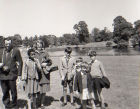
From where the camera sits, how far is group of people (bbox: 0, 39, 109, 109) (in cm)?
514

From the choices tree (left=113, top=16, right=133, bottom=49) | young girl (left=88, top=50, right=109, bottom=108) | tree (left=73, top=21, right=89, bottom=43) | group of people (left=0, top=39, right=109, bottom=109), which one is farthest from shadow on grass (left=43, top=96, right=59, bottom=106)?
tree (left=73, top=21, right=89, bottom=43)

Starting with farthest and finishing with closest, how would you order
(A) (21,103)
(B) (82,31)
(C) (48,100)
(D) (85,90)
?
(B) (82,31)
(C) (48,100)
(A) (21,103)
(D) (85,90)

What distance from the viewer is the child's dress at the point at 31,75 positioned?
205 inches

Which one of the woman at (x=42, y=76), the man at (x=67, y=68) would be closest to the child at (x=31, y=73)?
the woman at (x=42, y=76)

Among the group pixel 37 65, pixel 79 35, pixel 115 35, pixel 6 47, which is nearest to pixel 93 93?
pixel 37 65

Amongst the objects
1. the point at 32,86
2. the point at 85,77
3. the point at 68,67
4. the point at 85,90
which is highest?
the point at 68,67

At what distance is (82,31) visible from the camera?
10606cm

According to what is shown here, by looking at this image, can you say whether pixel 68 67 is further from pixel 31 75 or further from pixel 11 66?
pixel 11 66

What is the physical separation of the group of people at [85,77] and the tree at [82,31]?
330ft

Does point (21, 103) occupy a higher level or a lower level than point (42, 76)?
lower

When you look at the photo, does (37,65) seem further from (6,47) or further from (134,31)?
(134,31)

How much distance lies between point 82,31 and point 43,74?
334ft

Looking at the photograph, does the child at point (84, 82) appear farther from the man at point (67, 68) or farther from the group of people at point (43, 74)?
the man at point (67, 68)

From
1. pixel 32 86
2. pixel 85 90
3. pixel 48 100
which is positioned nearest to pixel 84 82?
pixel 85 90
